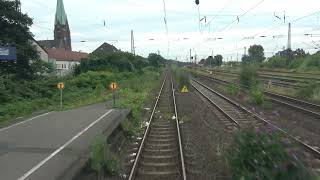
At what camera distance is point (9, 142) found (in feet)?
51.5

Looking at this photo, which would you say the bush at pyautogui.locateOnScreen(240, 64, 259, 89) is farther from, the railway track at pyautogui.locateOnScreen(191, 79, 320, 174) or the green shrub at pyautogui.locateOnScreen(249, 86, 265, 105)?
the green shrub at pyautogui.locateOnScreen(249, 86, 265, 105)

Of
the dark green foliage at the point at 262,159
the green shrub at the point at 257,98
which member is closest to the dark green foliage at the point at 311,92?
the green shrub at the point at 257,98

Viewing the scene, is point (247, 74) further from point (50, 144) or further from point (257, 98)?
point (50, 144)

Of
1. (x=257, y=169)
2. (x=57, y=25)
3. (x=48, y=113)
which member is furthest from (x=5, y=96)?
(x=57, y=25)

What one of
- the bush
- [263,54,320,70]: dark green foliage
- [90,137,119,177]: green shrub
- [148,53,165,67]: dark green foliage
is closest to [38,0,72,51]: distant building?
[148,53,165,67]: dark green foliage

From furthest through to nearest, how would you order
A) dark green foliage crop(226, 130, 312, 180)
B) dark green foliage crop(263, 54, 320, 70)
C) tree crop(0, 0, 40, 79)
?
dark green foliage crop(263, 54, 320, 70) < tree crop(0, 0, 40, 79) < dark green foliage crop(226, 130, 312, 180)

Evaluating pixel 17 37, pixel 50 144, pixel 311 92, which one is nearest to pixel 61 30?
pixel 17 37

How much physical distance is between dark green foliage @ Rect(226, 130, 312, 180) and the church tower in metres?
104

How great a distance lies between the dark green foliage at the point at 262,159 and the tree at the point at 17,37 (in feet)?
122

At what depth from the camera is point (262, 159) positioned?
811 centimetres

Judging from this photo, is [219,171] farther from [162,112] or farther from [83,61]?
[83,61]

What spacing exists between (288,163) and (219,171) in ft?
13.9

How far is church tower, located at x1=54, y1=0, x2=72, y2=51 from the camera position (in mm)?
110600

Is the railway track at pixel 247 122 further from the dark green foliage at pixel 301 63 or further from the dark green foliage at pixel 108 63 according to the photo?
the dark green foliage at pixel 301 63
